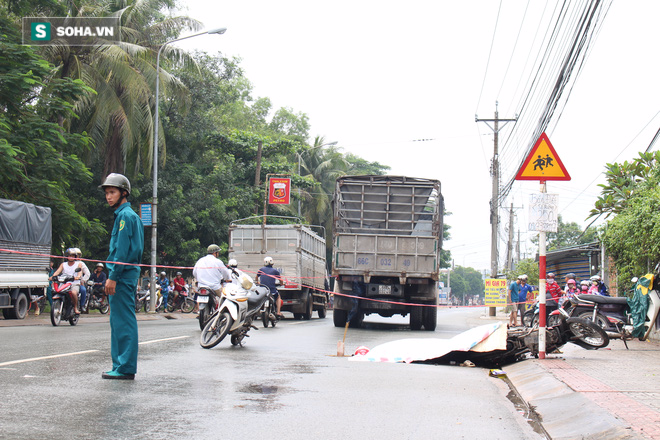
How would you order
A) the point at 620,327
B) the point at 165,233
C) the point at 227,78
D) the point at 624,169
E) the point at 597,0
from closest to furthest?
the point at 597,0 → the point at 620,327 → the point at 624,169 → the point at 165,233 → the point at 227,78

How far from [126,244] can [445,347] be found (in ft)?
16.2

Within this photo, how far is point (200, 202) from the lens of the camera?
3319 centimetres

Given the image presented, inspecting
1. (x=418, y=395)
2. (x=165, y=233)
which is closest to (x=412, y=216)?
(x=418, y=395)

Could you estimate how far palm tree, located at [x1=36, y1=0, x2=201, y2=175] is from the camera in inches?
1002

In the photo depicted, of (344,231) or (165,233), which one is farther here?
(165,233)

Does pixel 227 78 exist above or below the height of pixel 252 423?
above

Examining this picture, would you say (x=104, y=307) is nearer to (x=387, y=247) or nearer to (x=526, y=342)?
(x=387, y=247)

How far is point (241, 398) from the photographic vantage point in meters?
6.11

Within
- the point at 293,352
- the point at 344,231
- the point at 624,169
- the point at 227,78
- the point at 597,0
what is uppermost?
the point at 227,78

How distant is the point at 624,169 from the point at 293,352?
33.4ft

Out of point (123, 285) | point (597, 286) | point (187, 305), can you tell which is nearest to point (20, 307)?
point (187, 305)

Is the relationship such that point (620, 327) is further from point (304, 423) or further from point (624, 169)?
point (304, 423)

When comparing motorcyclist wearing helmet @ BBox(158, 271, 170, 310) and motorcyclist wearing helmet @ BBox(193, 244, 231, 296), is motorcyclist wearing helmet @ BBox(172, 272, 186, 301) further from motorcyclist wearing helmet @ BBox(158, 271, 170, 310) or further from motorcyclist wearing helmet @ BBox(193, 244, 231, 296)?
motorcyclist wearing helmet @ BBox(193, 244, 231, 296)

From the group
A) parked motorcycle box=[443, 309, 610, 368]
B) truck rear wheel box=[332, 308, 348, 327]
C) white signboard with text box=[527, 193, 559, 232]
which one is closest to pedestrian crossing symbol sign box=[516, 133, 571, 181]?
white signboard with text box=[527, 193, 559, 232]
